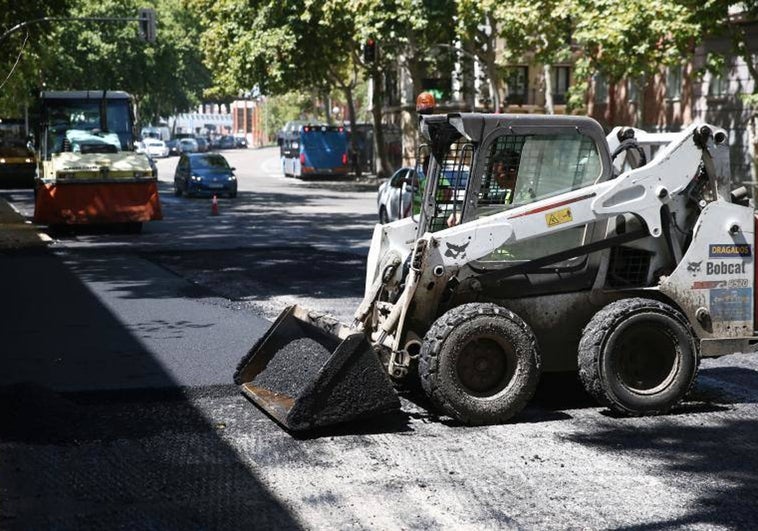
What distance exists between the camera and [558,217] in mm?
8875

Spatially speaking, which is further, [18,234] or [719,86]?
[719,86]

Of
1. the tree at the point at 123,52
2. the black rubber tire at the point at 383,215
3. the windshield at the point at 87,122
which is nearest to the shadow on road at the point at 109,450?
the black rubber tire at the point at 383,215

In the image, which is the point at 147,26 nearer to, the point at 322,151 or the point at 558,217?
the point at 322,151

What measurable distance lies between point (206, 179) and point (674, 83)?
15.7 meters

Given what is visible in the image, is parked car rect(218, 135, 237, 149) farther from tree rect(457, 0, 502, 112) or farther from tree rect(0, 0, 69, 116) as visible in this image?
tree rect(0, 0, 69, 116)

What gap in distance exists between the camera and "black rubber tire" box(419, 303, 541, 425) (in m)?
8.55

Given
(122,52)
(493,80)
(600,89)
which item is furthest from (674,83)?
(122,52)

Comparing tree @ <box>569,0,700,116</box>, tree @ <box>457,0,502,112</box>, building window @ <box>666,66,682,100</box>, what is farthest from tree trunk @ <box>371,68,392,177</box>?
tree @ <box>569,0,700,116</box>

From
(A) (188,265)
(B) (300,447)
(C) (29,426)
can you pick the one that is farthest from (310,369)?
(A) (188,265)

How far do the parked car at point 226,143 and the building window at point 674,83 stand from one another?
83.4 metres

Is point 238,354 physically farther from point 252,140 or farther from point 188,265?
point 252,140

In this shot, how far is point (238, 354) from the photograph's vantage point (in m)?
11.5

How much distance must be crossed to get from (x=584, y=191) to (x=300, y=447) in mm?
2655

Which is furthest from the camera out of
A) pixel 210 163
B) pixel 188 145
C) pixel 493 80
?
pixel 188 145
